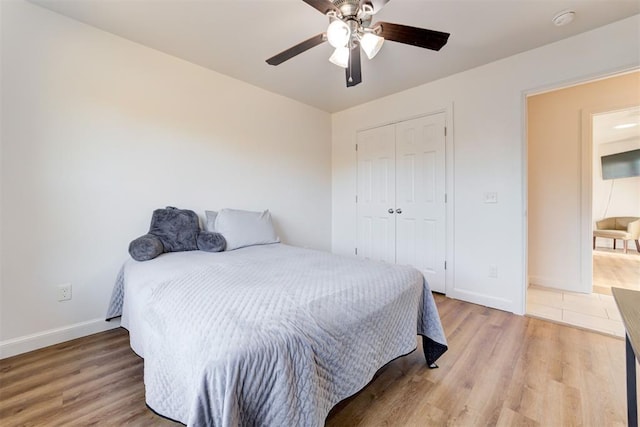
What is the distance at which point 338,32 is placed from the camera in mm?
1495

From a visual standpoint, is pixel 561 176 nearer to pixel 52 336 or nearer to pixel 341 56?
pixel 341 56

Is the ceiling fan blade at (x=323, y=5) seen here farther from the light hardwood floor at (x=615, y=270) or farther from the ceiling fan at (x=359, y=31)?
the light hardwood floor at (x=615, y=270)

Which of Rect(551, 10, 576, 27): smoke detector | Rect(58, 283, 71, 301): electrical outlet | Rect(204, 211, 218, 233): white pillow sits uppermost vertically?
Rect(551, 10, 576, 27): smoke detector

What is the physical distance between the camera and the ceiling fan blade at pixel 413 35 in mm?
1490

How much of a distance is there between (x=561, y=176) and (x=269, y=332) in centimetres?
387

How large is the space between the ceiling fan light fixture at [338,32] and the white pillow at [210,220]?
72.6 inches

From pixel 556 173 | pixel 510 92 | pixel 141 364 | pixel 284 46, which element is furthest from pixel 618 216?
pixel 141 364

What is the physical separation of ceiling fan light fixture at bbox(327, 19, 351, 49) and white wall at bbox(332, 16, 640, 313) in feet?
6.16

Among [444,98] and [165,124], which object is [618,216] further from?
[165,124]

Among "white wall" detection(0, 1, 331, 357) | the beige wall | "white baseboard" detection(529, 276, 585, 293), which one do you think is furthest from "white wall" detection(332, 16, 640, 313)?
"white wall" detection(0, 1, 331, 357)

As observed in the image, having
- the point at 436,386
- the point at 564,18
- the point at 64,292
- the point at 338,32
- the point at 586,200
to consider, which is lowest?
the point at 436,386

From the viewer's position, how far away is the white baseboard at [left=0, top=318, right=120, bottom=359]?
5.97 feet

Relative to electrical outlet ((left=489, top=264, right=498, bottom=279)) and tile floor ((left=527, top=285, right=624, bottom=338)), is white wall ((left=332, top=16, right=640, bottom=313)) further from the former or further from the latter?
tile floor ((left=527, top=285, right=624, bottom=338))

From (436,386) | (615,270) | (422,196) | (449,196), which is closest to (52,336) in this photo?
(436,386)
